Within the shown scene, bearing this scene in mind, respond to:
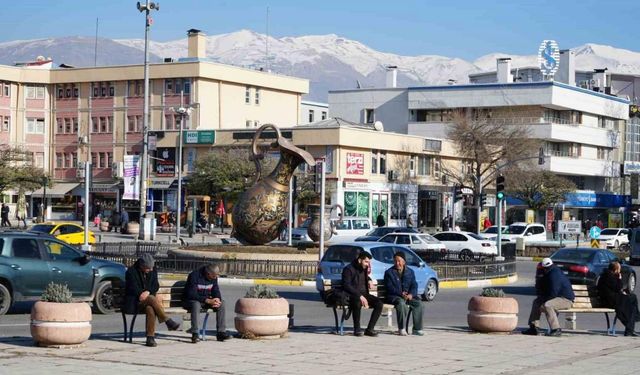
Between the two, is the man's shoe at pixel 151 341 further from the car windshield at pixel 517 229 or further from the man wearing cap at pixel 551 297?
the car windshield at pixel 517 229

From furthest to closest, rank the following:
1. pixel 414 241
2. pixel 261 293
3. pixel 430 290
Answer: pixel 414 241 → pixel 430 290 → pixel 261 293

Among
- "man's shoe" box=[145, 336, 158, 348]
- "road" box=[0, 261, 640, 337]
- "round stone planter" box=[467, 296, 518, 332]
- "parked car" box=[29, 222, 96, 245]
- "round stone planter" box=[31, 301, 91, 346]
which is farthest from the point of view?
"parked car" box=[29, 222, 96, 245]

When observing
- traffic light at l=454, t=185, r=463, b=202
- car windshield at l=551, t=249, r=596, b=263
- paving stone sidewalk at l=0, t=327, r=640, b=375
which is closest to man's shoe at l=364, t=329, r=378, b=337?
paving stone sidewalk at l=0, t=327, r=640, b=375

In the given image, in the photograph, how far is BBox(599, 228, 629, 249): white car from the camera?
62656 mm

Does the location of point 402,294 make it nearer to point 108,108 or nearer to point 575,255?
point 575,255

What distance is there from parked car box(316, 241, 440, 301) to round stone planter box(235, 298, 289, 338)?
9181 mm

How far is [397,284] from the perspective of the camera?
63.6ft

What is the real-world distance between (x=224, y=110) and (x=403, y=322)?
6928 centimetres

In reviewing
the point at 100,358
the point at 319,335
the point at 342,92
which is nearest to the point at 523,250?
the point at 319,335

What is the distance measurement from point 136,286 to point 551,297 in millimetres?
7816

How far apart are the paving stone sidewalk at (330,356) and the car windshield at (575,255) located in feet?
42.7

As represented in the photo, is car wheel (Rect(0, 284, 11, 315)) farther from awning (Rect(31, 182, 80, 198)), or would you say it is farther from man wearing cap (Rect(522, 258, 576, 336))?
awning (Rect(31, 182, 80, 198))

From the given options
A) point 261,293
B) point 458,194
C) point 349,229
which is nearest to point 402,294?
point 261,293

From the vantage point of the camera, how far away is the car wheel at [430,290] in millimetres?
29484
